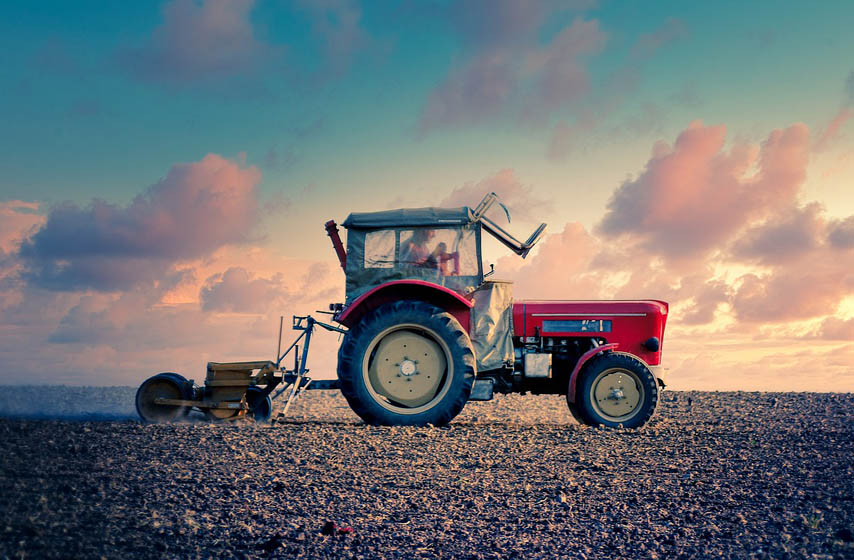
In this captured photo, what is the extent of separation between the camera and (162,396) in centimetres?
887

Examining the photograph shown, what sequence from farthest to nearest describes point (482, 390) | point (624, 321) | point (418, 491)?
point (624, 321) → point (482, 390) → point (418, 491)

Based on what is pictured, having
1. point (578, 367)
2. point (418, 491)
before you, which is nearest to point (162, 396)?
point (418, 491)

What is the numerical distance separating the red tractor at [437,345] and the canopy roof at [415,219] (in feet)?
0.05

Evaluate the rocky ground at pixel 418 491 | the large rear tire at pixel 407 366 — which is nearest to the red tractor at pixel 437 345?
the large rear tire at pixel 407 366

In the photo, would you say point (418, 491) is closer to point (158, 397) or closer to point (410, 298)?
point (410, 298)

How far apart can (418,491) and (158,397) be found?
16.4 ft

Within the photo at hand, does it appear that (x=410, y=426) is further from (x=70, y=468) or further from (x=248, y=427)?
(x=70, y=468)

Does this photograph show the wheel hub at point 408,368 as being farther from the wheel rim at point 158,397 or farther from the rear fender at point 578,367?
the wheel rim at point 158,397

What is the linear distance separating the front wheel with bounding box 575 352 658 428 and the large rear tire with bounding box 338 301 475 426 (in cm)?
156

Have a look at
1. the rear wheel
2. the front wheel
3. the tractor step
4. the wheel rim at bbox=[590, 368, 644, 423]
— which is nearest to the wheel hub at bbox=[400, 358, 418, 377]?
the tractor step

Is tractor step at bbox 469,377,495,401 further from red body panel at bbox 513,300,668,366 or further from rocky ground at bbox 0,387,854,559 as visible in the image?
red body panel at bbox 513,300,668,366

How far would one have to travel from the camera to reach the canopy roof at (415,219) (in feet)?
27.9

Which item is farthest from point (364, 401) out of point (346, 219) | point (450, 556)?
Answer: point (450, 556)

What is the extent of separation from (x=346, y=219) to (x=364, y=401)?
7.44ft
